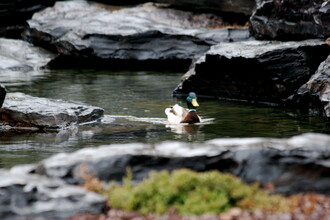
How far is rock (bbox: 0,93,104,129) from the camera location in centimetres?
1312

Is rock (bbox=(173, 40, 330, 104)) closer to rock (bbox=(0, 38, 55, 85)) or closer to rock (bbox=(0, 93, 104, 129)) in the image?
rock (bbox=(0, 93, 104, 129))

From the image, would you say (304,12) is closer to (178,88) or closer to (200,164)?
(178,88)

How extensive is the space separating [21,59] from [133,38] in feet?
17.0

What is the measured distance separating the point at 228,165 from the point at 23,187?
1.90m

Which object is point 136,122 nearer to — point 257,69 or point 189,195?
point 257,69

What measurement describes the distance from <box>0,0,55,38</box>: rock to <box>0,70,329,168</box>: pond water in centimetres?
1149

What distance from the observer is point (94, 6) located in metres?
31.0

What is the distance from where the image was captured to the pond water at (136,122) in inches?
446

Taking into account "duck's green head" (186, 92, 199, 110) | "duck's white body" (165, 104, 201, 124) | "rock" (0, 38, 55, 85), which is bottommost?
"rock" (0, 38, 55, 85)

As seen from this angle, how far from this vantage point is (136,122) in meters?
13.7

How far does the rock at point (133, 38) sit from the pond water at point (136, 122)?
4841 mm

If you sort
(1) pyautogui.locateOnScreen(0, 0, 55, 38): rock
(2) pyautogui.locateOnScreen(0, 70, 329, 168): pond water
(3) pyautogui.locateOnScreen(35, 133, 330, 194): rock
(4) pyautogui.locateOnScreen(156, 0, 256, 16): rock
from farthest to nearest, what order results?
(1) pyautogui.locateOnScreen(0, 0, 55, 38): rock, (4) pyautogui.locateOnScreen(156, 0, 256, 16): rock, (2) pyautogui.locateOnScreen(0, 70, 329, 168): pond water, (3) pyautogui.locateOnScreen(35, 133, 330, 194): rock

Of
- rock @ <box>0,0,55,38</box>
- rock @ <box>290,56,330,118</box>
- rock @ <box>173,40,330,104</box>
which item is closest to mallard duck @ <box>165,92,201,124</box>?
rock @ <box>290,56,330,118</box>

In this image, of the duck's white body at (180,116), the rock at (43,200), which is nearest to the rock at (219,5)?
the duck's white body at (180,116)
